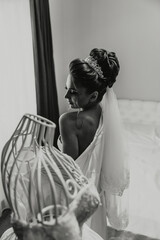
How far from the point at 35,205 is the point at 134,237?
1.60m

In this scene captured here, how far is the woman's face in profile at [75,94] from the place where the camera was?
114 cm

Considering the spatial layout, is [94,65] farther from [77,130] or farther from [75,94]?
[77,130]

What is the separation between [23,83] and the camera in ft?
8.49

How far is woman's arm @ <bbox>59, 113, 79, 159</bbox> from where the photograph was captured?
1182 mm

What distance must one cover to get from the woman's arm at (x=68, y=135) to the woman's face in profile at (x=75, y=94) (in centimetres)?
8

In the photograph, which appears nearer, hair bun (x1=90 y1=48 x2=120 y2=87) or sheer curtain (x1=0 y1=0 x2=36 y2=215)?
hair bun (x1=90 y1=48 x2=120 y2=87)

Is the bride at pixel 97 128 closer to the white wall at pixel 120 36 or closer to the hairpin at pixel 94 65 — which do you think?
the hairpin at pixel 94 65

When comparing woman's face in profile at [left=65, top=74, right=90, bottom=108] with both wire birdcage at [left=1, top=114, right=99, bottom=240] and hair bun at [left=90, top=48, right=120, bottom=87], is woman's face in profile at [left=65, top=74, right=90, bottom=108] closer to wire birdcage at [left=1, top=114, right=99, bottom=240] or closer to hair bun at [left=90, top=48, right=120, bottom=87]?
hair bun at [left=90, top=48, right=120, bottom=87]

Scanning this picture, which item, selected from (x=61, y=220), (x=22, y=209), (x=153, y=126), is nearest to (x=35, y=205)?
(x=22, y=209)

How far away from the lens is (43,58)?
2785 mm

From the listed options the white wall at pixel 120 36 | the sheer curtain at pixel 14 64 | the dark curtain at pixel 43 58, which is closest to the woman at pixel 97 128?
the sheer curtain at pixel 14 64

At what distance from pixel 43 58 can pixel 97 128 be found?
176cm

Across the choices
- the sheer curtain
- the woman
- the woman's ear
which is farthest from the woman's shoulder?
the sheer curtain

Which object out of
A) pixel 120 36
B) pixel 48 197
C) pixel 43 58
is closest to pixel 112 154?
pixel 48 197
